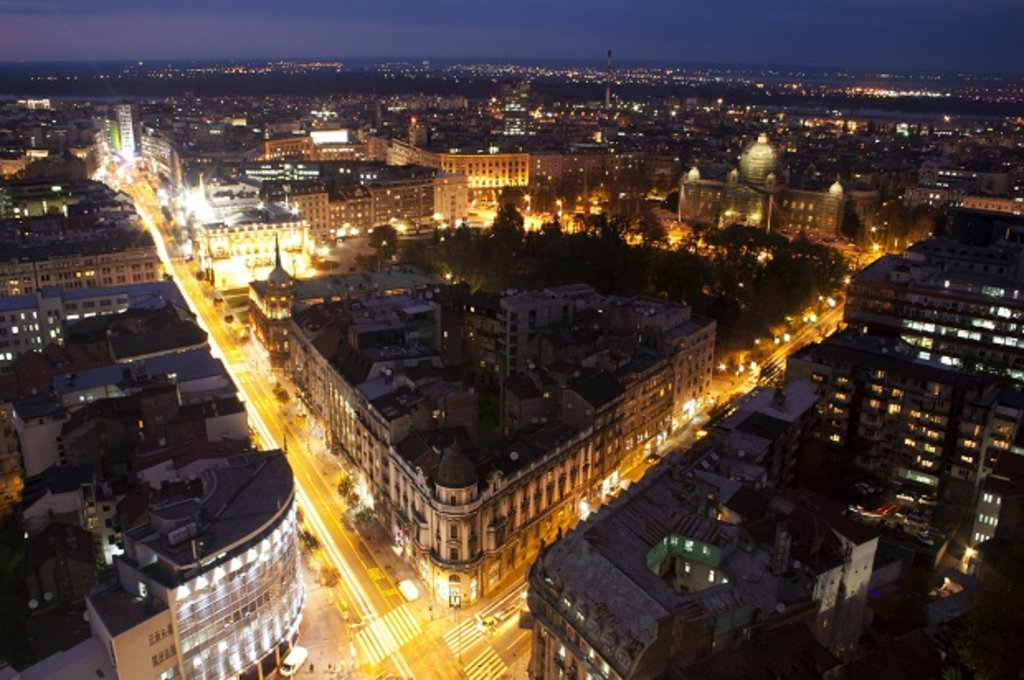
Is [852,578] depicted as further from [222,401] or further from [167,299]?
[167,299]

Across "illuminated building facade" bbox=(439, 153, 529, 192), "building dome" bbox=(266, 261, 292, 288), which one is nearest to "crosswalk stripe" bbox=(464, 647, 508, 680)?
"building dome" bbox=(266, 261, 292, 288)

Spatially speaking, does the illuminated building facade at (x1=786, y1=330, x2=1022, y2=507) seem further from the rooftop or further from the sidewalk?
the rooftop

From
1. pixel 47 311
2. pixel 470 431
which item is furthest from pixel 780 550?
pixel 47 311

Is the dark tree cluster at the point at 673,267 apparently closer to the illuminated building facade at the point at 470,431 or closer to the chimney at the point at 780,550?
the illuminated building facade at the point at 470,431

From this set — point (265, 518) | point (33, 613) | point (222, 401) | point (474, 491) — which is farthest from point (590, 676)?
point (222, 401)

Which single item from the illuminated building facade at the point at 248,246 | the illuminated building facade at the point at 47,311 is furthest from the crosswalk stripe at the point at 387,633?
the illuminated building facade at the point at 248,246
